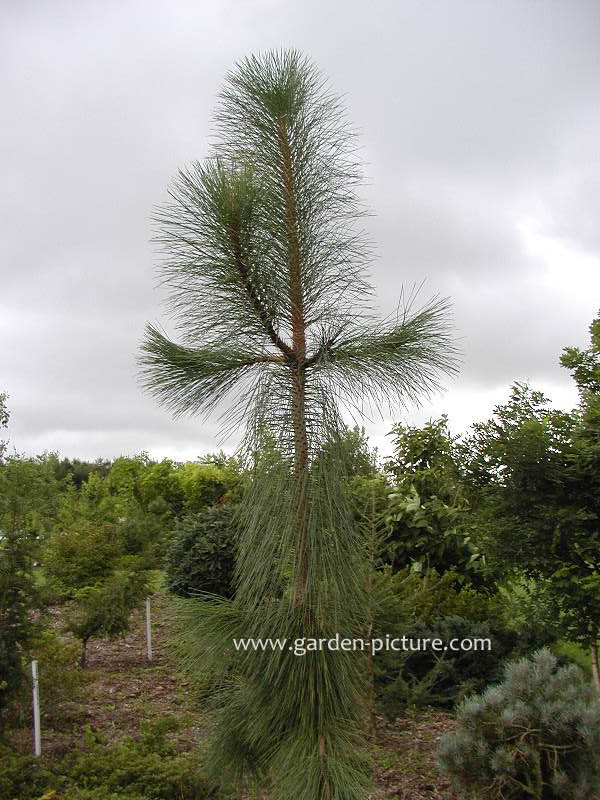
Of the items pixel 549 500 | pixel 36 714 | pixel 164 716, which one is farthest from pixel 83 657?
pixel 549 500

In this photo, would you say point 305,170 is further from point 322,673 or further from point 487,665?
point 487,665

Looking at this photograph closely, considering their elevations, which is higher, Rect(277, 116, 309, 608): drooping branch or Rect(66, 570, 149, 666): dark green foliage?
Rect(277, 116, 309, 608): drooping branch

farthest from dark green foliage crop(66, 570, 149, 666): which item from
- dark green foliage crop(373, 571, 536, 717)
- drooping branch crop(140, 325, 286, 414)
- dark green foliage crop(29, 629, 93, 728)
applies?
drooping branch crop(140, 325, 286, 414)

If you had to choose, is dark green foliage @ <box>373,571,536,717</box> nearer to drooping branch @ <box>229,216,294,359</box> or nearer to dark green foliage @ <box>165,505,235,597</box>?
dark green foliage @ <box>165,505,235,597</box>

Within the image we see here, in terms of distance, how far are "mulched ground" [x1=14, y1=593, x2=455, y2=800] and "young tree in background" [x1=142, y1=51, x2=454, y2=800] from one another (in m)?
1.69

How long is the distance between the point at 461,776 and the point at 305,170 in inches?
126

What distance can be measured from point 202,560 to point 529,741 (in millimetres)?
4904

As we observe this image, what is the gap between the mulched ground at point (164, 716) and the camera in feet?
15.8

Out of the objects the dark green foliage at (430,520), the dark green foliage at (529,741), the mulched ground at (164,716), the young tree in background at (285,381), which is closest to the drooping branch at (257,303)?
the young tree in background at (285,381)

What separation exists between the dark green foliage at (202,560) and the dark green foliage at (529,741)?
4219 mm

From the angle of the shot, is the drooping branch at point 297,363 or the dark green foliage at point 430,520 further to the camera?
the dark green foliage at point 430,520

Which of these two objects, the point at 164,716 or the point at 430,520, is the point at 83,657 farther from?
the point at 430,520

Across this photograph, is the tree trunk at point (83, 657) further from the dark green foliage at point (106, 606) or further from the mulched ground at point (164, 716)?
the mulched ground at point (164, 716)

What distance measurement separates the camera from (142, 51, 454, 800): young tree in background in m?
2.38
